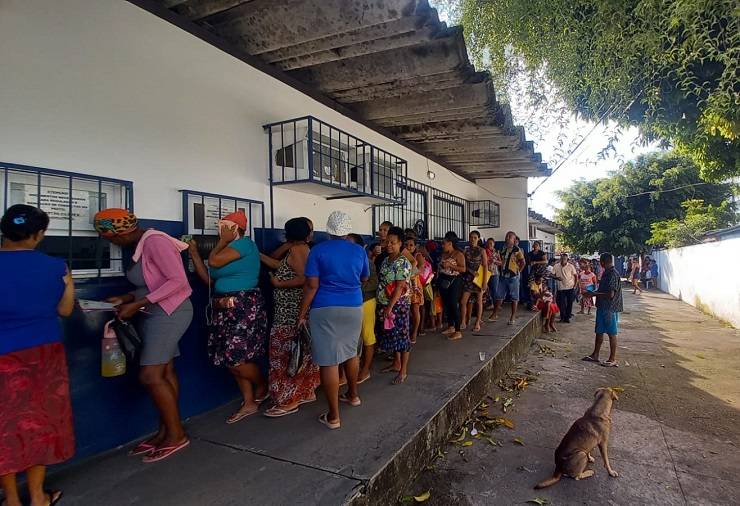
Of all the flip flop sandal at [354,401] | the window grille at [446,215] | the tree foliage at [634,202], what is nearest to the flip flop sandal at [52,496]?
the flip flop sandal at [354,401]

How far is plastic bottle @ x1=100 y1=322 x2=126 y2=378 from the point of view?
8.30 feet

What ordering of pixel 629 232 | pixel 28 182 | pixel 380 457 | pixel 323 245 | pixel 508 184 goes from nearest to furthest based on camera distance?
pixel 28 182 < pixel 380 457 < pixel 323 245 < pixel 508 184 < pixel 629 232

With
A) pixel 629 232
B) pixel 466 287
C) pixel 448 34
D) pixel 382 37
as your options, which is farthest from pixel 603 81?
pixel 629 232

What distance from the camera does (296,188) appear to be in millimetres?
4191

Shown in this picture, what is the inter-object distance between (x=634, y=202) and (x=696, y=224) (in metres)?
4.57

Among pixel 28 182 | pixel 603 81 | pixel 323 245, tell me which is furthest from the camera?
pixel 603 81

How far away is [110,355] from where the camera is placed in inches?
99.8

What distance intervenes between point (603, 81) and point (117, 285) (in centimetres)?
418

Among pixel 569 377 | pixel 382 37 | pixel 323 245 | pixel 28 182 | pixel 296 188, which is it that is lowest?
pixel 569 377

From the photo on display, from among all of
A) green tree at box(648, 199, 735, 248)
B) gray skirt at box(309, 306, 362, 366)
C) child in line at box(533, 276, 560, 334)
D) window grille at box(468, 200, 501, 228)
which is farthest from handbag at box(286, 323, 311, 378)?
green tree at box(648, 199, 735, 248)

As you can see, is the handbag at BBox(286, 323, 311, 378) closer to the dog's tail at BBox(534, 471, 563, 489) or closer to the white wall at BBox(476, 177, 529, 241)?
the dog's tail at BBox(534, 471, 563, 489)

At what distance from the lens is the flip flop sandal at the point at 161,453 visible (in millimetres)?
2635

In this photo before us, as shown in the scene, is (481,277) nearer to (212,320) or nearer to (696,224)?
(212,320)

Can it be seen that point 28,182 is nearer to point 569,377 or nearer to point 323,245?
point 323,245
